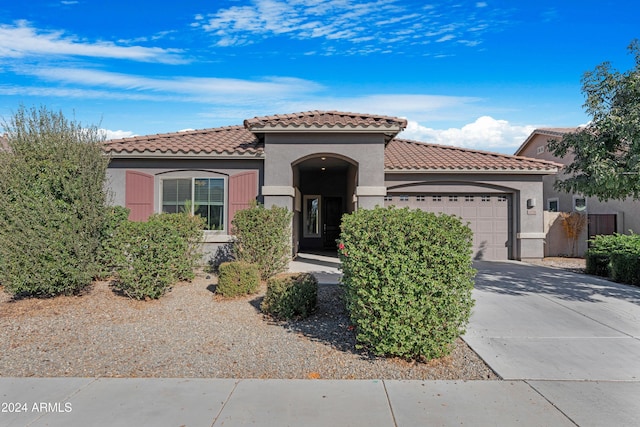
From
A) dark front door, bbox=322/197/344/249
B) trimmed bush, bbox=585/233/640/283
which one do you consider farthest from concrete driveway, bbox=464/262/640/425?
dark front door, bbox=322/197/344/249

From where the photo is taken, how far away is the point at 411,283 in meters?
4.36

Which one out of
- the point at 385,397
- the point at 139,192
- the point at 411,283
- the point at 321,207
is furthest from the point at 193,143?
the point at 385,397

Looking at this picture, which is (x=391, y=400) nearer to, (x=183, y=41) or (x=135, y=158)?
(x=135, y=158)

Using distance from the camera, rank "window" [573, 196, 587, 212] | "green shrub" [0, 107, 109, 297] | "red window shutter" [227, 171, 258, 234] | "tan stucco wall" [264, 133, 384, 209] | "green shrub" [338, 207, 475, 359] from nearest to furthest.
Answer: "green shrub" [338, 207, 475, 359] → "green shrub" [0, 107, 109, 297] → "tan stucco wall" [264, 133, 384, 209] → "red window shutter" [227, 171, 258, 234] → "window" [573, 196, 587, 212]

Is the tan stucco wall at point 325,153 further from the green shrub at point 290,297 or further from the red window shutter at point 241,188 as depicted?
the green shrub at point 290,297

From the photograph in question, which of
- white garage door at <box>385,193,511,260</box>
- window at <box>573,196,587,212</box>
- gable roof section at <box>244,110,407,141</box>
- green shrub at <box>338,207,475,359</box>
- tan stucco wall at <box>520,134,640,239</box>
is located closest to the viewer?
green shrub at <box>338,207,475,359</box>

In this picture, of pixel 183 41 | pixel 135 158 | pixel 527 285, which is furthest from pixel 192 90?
pixel 527 285

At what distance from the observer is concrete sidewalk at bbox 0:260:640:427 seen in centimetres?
334

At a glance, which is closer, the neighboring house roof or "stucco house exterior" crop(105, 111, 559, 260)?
"stucco house exterior" crop(105, 111, 559, 260)

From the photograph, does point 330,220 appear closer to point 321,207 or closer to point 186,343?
point 321,207

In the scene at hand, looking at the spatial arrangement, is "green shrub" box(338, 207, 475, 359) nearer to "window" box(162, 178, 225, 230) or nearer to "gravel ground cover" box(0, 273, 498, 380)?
"gravel ground cover" box(0, 273, 498, 380)

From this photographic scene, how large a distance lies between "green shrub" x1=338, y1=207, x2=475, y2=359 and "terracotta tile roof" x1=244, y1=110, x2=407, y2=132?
6429mm

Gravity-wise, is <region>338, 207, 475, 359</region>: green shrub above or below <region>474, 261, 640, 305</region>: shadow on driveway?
above

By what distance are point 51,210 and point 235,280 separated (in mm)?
3440
